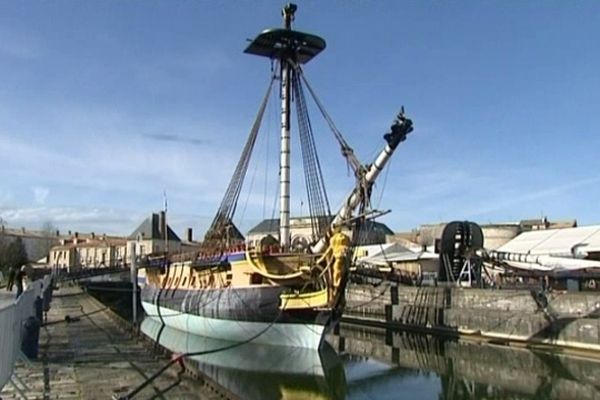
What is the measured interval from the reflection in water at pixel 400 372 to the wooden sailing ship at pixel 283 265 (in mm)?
981

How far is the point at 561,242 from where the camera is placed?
37.8m

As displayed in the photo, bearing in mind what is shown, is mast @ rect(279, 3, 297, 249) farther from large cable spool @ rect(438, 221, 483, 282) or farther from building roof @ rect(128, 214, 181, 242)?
building roof @ rect(128, 214, 181, 242)

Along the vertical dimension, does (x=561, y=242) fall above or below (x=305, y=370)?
above

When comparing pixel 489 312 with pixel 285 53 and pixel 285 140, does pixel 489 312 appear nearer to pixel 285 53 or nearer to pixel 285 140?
pixel 285 140

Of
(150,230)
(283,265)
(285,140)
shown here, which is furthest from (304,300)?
(150,230)

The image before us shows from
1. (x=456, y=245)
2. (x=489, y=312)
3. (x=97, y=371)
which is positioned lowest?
(x=489, y=312)

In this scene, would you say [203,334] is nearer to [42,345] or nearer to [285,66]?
[42,345]

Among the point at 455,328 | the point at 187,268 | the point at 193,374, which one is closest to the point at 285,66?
the point at 187,268

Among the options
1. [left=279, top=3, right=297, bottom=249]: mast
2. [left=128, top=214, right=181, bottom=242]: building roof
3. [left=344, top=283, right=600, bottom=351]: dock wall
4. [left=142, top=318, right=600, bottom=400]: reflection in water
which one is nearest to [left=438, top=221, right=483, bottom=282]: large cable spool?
[left=344, top=283, right=600, bottom=351]: dock wall

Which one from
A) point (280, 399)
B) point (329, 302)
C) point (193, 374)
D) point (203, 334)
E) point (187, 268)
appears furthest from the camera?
point (187, 268)

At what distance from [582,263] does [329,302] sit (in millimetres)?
14499

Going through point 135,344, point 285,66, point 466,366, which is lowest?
point 466,366

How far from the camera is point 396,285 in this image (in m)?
32.2

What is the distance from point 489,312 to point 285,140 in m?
11.0
